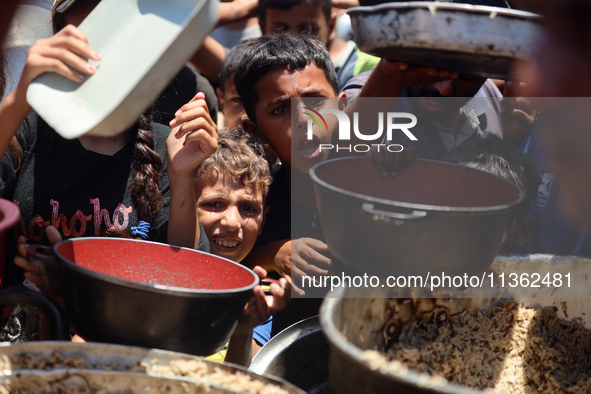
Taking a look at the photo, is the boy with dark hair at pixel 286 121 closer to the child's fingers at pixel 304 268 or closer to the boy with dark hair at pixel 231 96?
the child's fingers at pixel 304 268

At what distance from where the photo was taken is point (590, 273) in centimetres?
159

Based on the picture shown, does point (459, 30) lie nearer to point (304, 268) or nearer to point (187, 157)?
A: point (187, 157)

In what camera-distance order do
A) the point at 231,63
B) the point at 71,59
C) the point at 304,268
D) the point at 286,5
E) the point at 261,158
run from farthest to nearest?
the point at 286,5 → the point at 231,63 → the point at 261,158 → the point at 304,268 → the point at 71,59

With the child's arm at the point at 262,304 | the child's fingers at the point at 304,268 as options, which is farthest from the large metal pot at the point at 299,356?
the child's fingers at the point at 304,268

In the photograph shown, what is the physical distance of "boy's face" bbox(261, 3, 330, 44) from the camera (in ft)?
11.5

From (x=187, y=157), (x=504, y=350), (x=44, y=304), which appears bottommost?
(x=504, y=350)

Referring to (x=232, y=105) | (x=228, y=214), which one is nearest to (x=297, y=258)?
(x=228, y=214)

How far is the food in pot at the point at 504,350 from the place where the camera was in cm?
139

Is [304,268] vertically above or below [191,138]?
below

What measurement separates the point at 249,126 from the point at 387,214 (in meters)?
1.66

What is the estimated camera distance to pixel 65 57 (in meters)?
1.30

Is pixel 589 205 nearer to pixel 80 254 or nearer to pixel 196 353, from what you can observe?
pixel 196 353

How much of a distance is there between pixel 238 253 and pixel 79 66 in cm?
114

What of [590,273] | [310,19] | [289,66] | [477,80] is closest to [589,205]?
[590,273]
